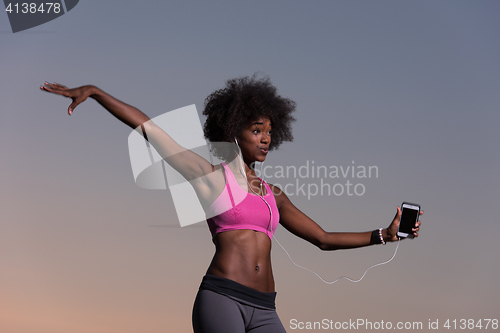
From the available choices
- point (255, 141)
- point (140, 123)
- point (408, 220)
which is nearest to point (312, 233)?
point (408, 220)

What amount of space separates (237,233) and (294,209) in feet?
2.62

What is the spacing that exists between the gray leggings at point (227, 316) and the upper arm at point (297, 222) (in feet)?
2.63

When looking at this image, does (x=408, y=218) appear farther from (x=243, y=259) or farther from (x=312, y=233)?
(x=243, y=259)

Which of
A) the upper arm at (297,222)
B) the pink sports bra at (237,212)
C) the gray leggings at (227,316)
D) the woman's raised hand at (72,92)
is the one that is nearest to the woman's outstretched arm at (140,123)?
the woman's raised hand at (72,92)

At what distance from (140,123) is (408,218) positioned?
2004mm

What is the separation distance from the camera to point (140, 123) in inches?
113

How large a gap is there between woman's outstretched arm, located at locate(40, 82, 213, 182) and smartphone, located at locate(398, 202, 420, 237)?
5.04 feet

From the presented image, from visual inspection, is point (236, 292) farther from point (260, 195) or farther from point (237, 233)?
point (260, 195)

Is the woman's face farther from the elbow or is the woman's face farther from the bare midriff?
the elbow

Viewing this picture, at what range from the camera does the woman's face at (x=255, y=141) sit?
3.45 metres

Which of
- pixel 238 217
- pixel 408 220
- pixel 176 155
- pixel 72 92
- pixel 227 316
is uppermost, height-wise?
pixel 72 92

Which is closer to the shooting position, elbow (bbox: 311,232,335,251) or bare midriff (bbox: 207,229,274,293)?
bare midriff (bbox: 207,229,274,293)

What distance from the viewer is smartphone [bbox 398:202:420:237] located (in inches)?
141

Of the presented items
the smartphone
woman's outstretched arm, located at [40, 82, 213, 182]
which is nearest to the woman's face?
woman's outstretched arm, located at [40, 82, 213, 182]
